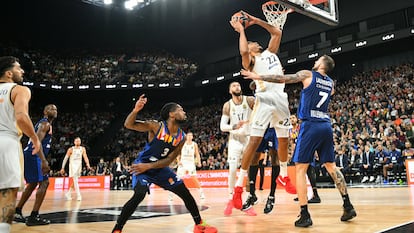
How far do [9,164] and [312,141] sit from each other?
10.9ft

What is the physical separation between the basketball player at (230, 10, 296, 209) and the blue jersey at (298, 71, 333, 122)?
74 cm

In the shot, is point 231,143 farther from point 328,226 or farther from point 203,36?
point 203,36

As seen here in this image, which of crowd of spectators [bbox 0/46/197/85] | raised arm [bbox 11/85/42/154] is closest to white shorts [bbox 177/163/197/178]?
raised arm [bbox 11/85/42/154]

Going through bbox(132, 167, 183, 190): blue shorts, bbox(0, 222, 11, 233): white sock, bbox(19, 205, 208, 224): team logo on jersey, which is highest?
bbox(132, 167, 183, 190): blue shorts

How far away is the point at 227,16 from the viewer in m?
25.0

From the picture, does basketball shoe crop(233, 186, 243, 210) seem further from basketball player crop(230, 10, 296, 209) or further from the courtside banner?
the courtside banner

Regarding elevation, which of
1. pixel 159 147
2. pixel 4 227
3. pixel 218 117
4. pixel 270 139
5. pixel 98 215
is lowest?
pixel 98 215

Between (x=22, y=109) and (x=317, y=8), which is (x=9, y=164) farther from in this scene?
(x=317, y=8)

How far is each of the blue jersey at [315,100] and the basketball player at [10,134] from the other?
3.14 meters

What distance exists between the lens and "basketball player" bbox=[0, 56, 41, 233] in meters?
3.06

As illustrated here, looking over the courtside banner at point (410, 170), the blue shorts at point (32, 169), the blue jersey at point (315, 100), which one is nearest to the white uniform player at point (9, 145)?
the blue shorts at point (32, 169)

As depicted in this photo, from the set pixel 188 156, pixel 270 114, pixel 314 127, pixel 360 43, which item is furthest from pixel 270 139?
pixel 360 43

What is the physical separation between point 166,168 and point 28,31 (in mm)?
28969

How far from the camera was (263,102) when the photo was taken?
17.5ft
